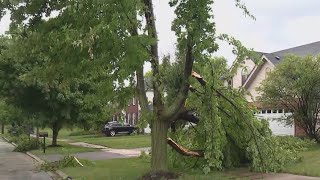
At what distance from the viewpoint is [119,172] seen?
610 inches

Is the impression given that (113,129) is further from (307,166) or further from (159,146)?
(159,146)

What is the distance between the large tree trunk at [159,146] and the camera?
13.0 m

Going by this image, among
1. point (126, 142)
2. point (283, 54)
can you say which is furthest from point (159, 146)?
point (283, 54)

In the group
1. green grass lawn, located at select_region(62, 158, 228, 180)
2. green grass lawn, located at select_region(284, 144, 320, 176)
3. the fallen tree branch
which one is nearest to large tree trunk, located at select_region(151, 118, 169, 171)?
green grass lawn, located at select_region(62, 158, 228, 180)

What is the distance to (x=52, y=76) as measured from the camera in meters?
13.1

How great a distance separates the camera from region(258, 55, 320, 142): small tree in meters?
21.2

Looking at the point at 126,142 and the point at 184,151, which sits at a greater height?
the point at 184,151

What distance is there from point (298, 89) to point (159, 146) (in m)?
10.5

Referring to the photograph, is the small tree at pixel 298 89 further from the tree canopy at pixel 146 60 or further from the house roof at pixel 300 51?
the house roof at pixel 300 51

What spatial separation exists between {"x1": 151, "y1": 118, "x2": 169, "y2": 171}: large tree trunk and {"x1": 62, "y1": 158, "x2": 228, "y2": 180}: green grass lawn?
67cm

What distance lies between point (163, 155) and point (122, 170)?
11.2ft

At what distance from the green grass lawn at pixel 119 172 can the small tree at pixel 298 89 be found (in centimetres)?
760

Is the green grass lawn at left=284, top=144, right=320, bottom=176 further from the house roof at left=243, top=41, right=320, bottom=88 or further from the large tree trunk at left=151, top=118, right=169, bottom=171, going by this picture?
the house roof at left=243, top=41, right=320, bottom=88

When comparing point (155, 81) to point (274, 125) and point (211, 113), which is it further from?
point (274, 125)
